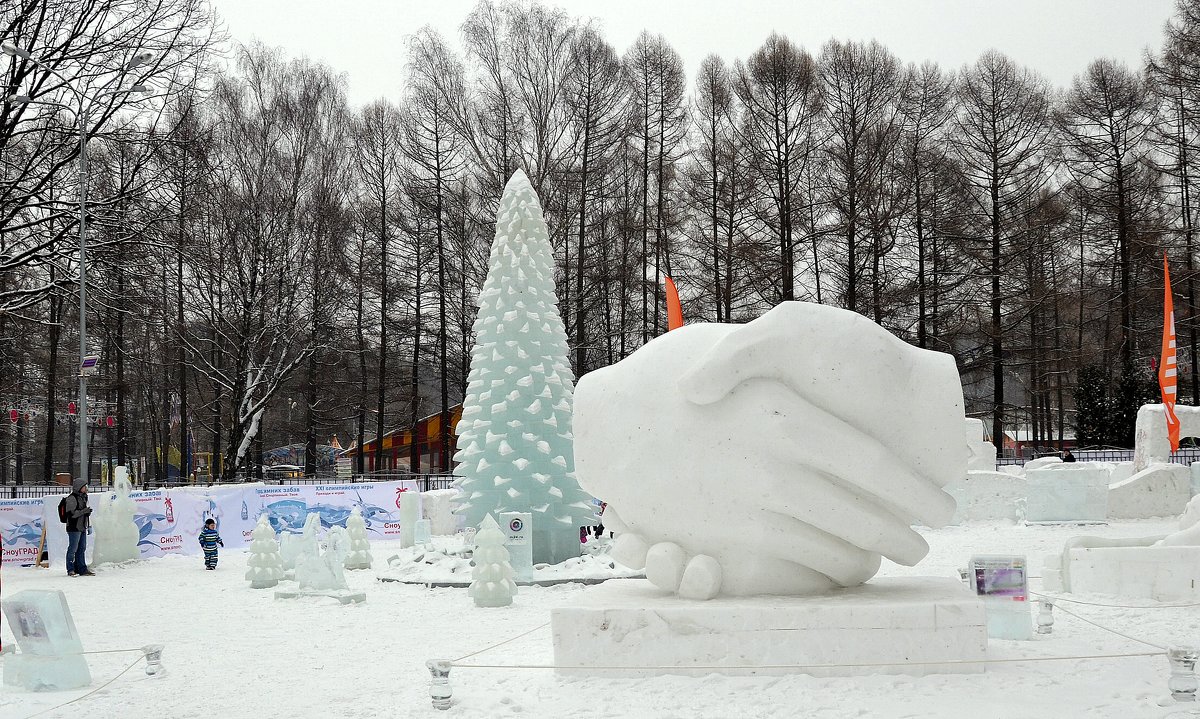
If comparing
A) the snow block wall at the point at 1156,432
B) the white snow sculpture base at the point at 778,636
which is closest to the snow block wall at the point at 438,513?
the white snow sculpture base at the point at 778,636

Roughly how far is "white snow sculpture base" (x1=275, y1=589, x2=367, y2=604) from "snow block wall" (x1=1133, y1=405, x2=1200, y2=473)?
16.9m

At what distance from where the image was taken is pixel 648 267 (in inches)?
1305

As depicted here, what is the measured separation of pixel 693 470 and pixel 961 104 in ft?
89.6

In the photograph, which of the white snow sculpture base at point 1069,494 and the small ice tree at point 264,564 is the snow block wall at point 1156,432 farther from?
the small ice tree at point 264,564

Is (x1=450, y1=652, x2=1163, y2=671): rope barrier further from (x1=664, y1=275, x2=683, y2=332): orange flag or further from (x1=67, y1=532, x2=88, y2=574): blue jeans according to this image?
(x1=67, y1=532, x2=88, y2=574): blue jeans

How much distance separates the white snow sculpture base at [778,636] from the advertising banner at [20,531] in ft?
47.1

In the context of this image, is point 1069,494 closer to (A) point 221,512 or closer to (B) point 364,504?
(B) point 364,504

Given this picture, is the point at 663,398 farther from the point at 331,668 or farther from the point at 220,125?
the point at 220,125

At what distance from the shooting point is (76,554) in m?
16.9

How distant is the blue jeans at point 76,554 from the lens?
55.1 ft

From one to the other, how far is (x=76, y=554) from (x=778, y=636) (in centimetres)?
1392

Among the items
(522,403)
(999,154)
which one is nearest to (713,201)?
(999,154)

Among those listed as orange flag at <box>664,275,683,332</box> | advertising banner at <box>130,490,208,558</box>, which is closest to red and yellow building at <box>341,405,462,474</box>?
advertising banner at <box>130,490,208,558</box>

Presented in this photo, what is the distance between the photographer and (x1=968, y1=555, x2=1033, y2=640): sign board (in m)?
8.52
